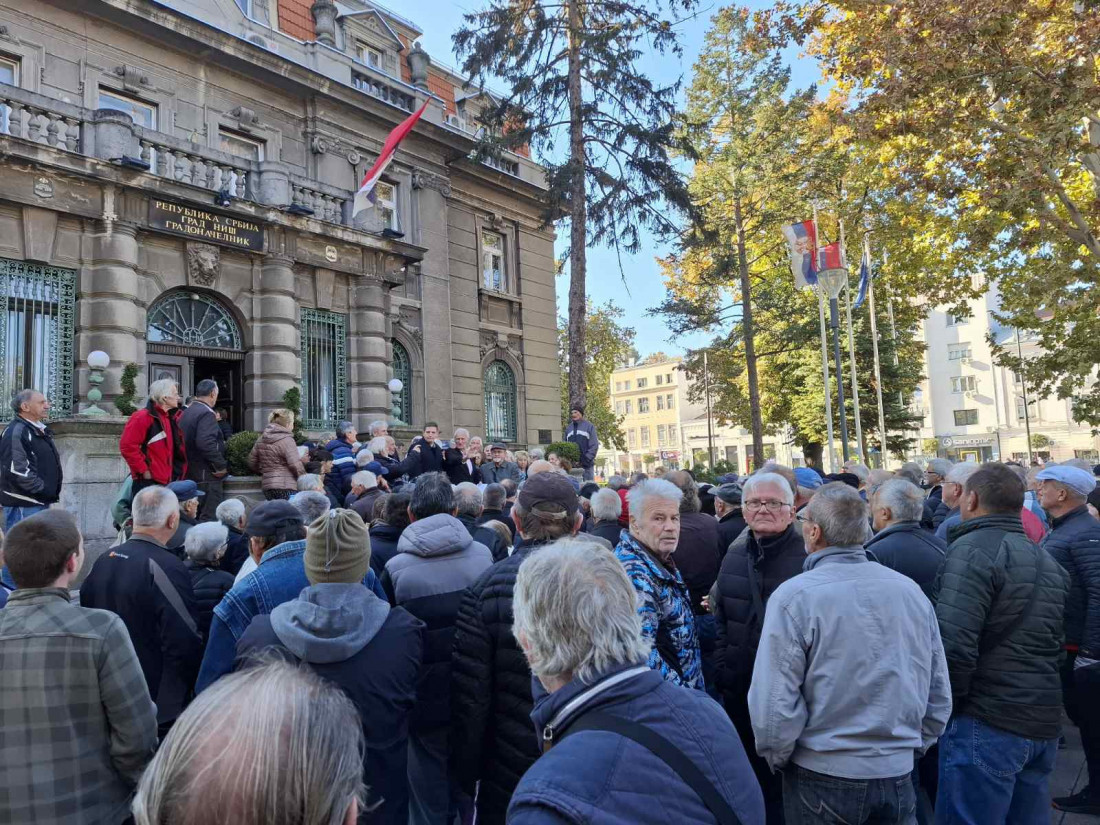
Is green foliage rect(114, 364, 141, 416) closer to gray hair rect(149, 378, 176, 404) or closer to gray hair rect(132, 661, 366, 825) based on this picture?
gray hair rect(149, 378, 176, 404)

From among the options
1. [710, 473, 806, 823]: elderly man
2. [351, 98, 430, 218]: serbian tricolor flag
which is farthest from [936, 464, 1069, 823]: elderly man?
[351, 98, 430, 218]: serbian tricolor flag

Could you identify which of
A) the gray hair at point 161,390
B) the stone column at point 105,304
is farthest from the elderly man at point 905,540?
the stone column at point 105,304

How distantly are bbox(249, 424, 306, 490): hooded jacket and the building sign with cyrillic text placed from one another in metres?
5.17

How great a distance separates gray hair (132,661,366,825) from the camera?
1080 millimetres

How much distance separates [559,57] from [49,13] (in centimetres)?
1019

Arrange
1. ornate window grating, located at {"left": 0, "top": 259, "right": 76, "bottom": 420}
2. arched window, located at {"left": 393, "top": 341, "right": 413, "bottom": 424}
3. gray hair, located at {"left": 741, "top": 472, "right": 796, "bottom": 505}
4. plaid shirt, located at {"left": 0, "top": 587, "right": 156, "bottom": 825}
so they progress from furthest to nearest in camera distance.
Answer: arched window, located at {"left": 393, "top": 341, "right": 413, "bottom": 424} < ornate window grating, located at {"left": 0, "top": 259, "right": 76, "bottom": 420} < gray hair, located at {"left": 741, "top": 472, "right": 796, "bottom": 505} < plaid shirt, located at {"left": 0, "top": 587, "right": 156, "bottom": 825}

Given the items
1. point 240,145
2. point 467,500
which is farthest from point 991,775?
point 240,145

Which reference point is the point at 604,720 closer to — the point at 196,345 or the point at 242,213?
the point at 242,213

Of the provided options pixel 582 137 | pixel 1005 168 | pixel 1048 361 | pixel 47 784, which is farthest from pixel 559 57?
pixel 47 784

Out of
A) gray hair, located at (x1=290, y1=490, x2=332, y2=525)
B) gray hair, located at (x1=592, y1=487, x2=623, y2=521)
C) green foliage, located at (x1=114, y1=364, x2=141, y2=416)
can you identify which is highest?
green foliage, located at (x1=114, y1=364, x2=141, y2=416)

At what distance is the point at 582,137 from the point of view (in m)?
17.4

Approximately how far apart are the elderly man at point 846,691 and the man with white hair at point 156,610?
116 inches

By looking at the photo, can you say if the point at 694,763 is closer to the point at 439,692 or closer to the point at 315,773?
the point at 315,773

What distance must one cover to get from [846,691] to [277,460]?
8.73 metres
